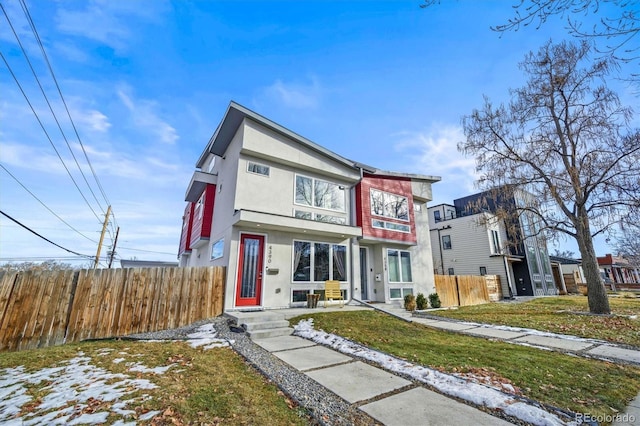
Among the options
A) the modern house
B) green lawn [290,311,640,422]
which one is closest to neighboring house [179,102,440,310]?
green lawn [290,311,640,422]

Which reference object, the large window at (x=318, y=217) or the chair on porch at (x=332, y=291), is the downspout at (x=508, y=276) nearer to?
the large window at (x=318, y=217)

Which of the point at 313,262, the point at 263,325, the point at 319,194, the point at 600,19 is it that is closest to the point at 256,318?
the point at 263,325

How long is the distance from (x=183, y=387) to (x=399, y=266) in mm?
11048

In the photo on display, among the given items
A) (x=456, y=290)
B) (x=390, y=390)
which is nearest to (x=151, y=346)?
(x=390, y=390)

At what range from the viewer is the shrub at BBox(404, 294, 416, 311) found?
11492 mm

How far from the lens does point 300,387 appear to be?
11.1ft

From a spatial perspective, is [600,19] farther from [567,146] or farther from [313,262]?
[567,146]

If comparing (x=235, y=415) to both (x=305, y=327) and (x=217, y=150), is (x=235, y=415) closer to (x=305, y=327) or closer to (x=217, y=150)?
(x=305, y=327)

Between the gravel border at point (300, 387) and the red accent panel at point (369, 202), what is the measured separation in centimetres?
742

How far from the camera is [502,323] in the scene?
8.29 metres

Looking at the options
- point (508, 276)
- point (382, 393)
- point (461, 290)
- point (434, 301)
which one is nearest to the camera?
point (382, 393)

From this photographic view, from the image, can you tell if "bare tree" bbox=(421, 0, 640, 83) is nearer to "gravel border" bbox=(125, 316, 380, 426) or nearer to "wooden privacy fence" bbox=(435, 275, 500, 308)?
"gravel border" bbox=(125, 316, 380, 426)

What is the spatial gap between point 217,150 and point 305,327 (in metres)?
8.82
